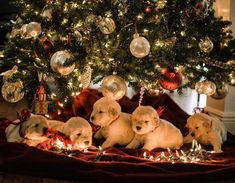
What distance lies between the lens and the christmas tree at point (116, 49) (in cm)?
162

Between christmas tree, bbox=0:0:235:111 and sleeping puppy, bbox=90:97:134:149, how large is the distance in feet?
0.41

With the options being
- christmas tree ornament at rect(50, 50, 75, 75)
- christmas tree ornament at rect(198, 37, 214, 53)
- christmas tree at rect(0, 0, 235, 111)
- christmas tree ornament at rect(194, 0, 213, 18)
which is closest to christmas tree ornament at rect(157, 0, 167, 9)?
christmas tree at rect(0, 0, 235, 111)

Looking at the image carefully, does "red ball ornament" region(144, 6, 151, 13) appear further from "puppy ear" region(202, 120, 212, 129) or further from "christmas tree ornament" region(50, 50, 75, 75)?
"puppy ear" region(202, 120, 212, 129)

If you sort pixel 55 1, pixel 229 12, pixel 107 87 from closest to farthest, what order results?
pixel 107 87 < pixel 55 1 < pixel 229 12

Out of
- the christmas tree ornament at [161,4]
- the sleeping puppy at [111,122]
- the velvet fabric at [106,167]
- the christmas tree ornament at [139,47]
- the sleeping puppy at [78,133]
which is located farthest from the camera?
the christmas tree ornament at [161,4]

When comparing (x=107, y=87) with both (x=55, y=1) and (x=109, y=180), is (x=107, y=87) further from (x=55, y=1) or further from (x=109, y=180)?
(x=55, y=1)

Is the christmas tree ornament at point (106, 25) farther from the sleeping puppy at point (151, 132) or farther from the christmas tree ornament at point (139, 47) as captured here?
the sleeping puppy at point (151, 132)

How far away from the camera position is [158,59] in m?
1.69

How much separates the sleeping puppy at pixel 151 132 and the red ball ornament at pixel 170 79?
0.13m

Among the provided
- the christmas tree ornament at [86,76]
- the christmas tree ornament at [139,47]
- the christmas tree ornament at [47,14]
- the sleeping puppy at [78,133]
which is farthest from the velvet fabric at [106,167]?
the christmas tree ornament at [47,14]

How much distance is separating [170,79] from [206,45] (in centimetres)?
28

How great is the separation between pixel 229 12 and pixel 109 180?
1.42 meters

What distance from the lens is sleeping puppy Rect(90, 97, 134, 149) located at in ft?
5.51

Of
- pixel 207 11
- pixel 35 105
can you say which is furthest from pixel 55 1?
pixel 207 11
